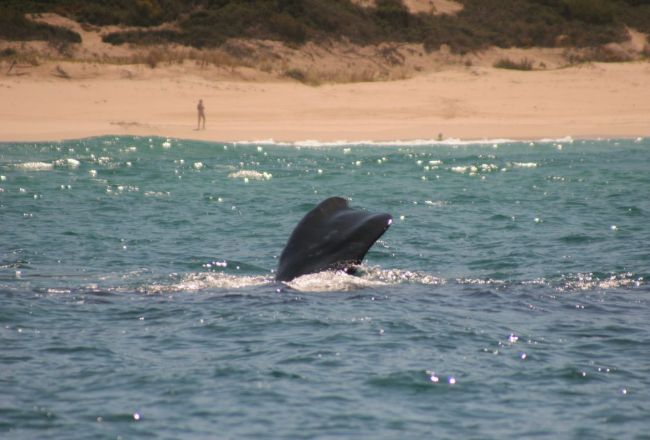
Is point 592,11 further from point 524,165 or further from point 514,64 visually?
point 524,165

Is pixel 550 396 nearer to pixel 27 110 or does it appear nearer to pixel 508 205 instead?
pixel 508 205

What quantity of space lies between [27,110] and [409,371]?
30.2 m

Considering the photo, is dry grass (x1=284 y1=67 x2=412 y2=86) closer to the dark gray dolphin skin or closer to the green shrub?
the green shrub

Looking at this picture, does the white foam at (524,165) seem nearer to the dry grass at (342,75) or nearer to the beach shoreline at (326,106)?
the beach shoreline at (326,106)

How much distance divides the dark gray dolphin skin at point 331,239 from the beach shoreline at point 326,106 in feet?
76.4

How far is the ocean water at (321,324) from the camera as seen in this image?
725 cm

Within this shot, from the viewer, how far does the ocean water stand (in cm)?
725

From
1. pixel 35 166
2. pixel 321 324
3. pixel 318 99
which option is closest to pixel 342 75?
pixel 318 99

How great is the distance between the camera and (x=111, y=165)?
26906 mm

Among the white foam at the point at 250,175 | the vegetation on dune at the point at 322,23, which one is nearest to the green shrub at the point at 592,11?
the vegetation on dune at the point at 322,23

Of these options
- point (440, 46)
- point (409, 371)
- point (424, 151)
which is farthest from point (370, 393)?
point (440, 46)

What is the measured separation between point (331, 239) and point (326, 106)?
1139 inches

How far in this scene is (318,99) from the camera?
39.8 metres

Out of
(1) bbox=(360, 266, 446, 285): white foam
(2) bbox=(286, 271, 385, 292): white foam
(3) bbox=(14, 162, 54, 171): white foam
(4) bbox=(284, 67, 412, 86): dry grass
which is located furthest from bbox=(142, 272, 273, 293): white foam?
(4) bbox=(284, 67, 412, 86): dry grass
